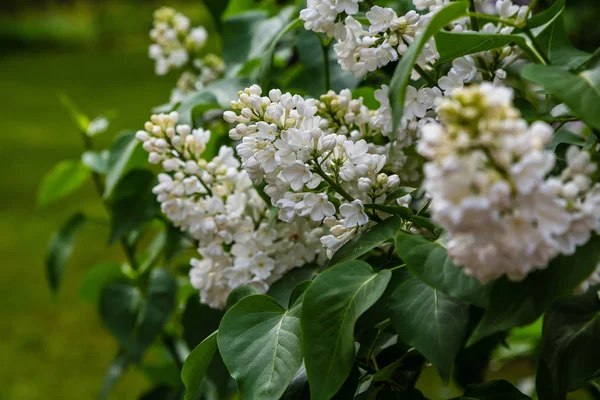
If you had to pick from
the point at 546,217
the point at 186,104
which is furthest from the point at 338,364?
the point at 186,104

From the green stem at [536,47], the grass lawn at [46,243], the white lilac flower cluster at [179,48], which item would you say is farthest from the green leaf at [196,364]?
the grass lawn at [46,243]

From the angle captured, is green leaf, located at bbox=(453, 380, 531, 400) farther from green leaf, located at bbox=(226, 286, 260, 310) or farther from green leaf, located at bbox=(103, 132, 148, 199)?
green leaf, located at bbox=(103, 132, 148, 199)

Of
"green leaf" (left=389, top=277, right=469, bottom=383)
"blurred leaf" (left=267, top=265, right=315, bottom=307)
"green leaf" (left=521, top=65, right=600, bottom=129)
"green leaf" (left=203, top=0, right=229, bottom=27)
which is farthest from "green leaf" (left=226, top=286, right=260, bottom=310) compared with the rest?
"green leaf" (left=203, top=0, right=229, bottom=27)

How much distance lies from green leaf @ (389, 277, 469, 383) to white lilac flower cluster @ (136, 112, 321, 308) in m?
0.13

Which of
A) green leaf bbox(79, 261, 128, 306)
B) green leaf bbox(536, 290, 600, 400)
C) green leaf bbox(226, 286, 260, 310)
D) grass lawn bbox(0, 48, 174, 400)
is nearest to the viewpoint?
green leaf bbox(536, 290, 600, 400)

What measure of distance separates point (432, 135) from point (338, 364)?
0.15 meters

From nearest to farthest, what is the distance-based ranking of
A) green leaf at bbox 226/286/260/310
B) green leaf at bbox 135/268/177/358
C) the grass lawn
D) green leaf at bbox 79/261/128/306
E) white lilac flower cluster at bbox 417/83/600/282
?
white lilac flower cluster at bbox 417/83/600/282 → green leaf at bbox 226/286/260/310 → green leaf at bbox 135/268/177/358 → green leaf at bbox 79/261/128/306 → the grass lawn

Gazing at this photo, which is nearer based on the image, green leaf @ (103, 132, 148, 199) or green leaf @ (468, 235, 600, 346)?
green leaf @ (468, 235, 600, 346)

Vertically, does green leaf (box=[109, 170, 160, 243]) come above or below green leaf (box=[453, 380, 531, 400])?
below

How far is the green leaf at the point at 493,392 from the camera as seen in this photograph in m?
0.42

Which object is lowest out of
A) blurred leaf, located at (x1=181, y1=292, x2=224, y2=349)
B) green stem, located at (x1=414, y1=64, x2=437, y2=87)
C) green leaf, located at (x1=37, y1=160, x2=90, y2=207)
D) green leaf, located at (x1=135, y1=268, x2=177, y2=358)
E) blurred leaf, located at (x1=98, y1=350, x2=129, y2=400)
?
blurred leaf, located at (x1=98, y1=350, x2=129, y2=400)

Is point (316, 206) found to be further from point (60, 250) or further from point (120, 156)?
point (60, 250)

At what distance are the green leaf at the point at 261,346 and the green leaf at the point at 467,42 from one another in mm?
165

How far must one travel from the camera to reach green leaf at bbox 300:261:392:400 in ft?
1.21
